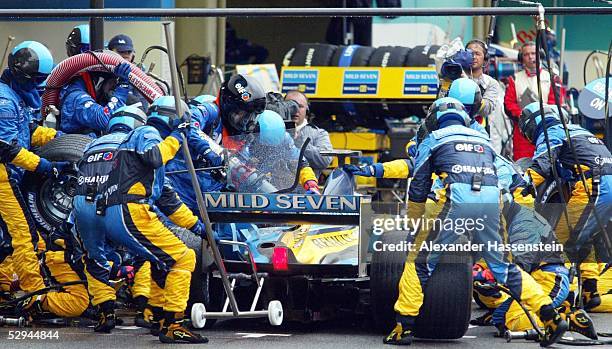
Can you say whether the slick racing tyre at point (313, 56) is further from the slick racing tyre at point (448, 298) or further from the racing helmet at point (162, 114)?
the slick racing tyre at point (448, 298)

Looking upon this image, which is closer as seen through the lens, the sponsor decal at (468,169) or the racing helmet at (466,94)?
the sponsor decal at (468,169)

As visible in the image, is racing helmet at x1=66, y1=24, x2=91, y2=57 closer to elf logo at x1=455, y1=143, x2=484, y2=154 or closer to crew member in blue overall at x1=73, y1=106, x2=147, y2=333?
crew member in blue overall at x1=73, y1=106, x2=147, y2=333

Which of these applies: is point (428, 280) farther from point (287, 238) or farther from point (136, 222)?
point (136, 222)

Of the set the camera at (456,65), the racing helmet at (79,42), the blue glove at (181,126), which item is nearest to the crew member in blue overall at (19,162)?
the racing helmet at (79,42)

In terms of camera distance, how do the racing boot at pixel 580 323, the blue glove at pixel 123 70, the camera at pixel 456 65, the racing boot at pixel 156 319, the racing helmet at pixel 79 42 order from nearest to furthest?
the racing boot at pixel 156 319 < the racing boot at pixel 580 323 < the blue glove at pixel 123 70 < the camera at pixel 456 65 < the racing helmet at pixel 79 42

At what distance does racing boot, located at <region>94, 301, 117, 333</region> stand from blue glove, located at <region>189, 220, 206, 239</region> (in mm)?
844

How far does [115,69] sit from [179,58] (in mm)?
9795

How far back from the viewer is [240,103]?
33.6 ft

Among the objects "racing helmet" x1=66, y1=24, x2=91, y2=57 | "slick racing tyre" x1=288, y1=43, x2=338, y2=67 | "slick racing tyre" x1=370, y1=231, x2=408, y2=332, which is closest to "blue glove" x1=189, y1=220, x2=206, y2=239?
"slick racing tyre" x1=370, y1=231, x2=408, y2=332

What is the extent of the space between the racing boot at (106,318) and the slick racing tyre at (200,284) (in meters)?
0.53

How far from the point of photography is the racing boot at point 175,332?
8875 millimetres

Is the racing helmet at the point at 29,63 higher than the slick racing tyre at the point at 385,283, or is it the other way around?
the racing helmet at the point at 29,63

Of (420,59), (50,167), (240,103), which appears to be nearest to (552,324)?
(240,103)

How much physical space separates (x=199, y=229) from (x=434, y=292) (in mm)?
1658
